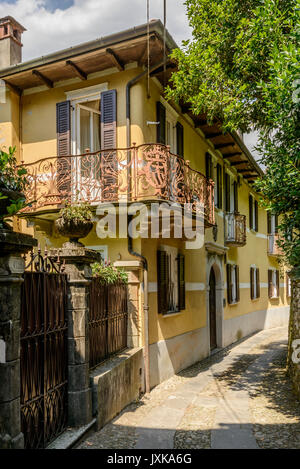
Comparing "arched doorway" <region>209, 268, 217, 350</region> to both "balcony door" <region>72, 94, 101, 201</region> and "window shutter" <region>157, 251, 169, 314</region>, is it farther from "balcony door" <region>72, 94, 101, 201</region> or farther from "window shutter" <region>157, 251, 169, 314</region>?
"balcony door" <region>72, 94, 101, 201</region>

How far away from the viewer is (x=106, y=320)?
726cm

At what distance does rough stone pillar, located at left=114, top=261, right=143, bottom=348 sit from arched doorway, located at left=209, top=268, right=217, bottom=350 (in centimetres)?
601

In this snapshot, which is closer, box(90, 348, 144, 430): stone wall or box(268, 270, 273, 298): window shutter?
box(90, 348, 144, 430): stone wall

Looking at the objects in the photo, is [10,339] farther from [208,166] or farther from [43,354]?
[208,166]

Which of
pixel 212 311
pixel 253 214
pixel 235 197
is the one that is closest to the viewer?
pixel 212 311

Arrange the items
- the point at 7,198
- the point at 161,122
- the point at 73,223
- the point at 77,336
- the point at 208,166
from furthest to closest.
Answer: the point at 208,166 < the point at 161,122 < the point at 73,223 < the point at 77,336 < the point at 7,198

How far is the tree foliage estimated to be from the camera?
230 inches

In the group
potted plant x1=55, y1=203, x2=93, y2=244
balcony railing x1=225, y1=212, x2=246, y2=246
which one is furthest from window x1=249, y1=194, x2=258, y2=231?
potted plant x1=55, y1=203, x2=93, y2=244

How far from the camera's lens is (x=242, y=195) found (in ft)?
Answer: 60.7

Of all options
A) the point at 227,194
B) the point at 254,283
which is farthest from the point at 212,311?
the point at 254,283

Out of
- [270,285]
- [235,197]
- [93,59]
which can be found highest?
[93,59]

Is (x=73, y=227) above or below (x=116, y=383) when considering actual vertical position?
above

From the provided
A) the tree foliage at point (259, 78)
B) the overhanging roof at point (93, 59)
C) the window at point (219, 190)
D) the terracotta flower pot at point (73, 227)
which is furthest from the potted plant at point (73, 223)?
the window at point (219, 190)

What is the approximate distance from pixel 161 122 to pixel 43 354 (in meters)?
6.72
